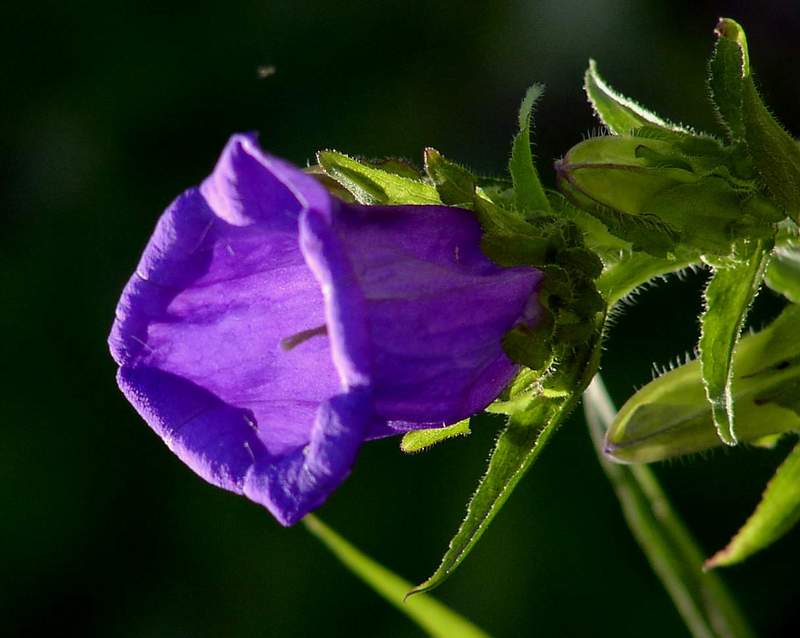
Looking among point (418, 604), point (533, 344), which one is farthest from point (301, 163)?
point (533, 344)

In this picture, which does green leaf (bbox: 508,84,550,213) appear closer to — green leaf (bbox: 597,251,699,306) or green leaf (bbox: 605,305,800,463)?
green leaf (bbox: 597,251,699,306)

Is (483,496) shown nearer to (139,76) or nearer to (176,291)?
(176,291)

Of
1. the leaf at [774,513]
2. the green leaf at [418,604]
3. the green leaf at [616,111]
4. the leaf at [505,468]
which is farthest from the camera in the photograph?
the green leaf at [418,604]

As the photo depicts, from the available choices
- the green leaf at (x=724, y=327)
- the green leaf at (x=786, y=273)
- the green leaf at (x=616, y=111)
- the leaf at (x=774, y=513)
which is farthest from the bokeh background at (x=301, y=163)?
the green leaf at (x=724, y=327)

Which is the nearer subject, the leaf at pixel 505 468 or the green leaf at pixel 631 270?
the leaf at pixel 505 468

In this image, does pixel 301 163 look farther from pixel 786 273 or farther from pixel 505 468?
pixel 505 468

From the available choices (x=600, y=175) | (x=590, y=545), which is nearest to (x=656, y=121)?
(x=600, y=175)

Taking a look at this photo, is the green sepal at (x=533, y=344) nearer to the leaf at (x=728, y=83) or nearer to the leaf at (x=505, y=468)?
the leaf at (x=505, y=468)

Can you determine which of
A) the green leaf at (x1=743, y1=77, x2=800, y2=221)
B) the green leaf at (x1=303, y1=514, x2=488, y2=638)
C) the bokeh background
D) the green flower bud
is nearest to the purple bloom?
the green flower bud
